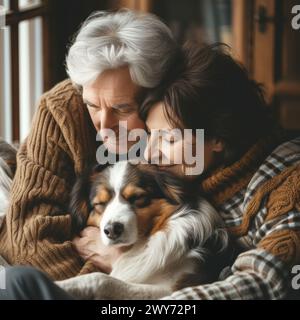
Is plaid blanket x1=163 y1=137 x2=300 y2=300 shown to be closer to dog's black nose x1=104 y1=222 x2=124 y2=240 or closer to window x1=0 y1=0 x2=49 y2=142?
dog's black nose x1=104 y1=222 x2=124 y2=240

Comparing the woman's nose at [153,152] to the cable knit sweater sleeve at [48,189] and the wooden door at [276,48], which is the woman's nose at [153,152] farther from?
the wooden door at [276,48]

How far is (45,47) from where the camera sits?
70.4 inches

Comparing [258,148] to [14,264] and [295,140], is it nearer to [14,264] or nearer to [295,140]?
[295,140]

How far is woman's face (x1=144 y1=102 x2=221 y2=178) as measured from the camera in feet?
4.98

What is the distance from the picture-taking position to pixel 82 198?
1553mm

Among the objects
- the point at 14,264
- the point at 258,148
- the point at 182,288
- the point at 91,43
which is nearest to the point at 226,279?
the point at 182,288

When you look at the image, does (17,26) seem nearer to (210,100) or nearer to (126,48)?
(126,48)

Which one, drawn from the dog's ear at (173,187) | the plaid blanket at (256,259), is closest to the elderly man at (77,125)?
the dog's ear at (173,187)

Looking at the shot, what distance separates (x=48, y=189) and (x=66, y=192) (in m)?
0.04

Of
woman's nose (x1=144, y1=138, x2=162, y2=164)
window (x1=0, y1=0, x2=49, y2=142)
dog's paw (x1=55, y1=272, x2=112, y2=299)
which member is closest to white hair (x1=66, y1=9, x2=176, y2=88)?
woman's nose (x1=144, y1=138, x2=162, y2=164)

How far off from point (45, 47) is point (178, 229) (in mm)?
618

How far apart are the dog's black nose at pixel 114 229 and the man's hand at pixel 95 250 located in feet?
0.10

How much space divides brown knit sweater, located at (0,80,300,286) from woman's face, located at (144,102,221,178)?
0.05 meters

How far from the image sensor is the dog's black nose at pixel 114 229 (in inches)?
58.4
